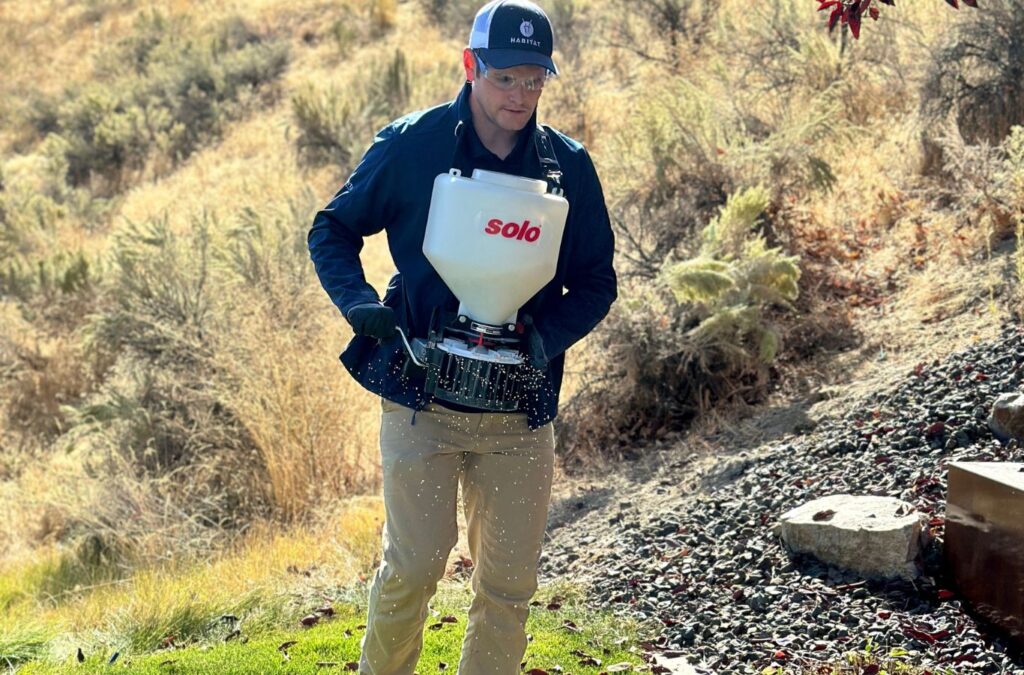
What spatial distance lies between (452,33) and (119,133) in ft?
19.3

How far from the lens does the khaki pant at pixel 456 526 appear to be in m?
3.19

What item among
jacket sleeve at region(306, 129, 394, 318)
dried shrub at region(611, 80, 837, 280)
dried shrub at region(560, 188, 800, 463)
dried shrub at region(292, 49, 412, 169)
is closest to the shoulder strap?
jacket sleeve at region(306, 129, 394, 318)

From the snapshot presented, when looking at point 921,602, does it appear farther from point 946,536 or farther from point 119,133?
point 119,133

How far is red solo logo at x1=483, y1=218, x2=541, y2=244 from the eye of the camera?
308 centimetres

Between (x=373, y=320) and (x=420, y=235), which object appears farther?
(x=420, y=235)

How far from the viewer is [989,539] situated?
4031 mm

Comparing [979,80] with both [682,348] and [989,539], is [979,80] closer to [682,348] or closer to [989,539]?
[682,348]

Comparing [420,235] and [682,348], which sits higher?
[420,235]

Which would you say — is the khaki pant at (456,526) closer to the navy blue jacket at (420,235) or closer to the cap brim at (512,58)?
the navy blue jacket at (420,235)

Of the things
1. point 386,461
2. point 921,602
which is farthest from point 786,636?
point 386,461

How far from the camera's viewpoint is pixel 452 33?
20.6 meters

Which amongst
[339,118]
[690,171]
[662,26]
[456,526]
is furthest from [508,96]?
[339,118]

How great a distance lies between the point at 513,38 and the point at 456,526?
1.33 metres

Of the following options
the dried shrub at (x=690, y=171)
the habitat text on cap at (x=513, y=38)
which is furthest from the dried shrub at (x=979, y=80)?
the habitat text on cap at (x=513, y=38)
